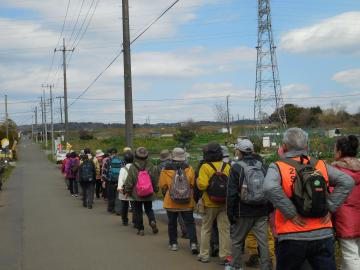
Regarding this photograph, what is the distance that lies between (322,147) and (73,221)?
2069 centimetres

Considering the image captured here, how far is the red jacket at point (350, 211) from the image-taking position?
566 centimetres

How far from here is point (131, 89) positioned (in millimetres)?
18234

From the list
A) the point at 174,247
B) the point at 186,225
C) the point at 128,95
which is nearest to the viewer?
the point at 186,225

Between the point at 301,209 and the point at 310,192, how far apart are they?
0.18m

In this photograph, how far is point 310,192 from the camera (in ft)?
14.9

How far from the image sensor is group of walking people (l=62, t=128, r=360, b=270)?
468 cm

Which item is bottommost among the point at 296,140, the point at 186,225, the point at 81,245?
the point at 81,245

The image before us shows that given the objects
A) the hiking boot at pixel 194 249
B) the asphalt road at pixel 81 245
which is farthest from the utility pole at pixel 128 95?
the hiking boot at pixel 194 249

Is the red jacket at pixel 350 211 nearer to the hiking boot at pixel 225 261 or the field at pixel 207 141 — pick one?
the hiking boot at pixel 225 261

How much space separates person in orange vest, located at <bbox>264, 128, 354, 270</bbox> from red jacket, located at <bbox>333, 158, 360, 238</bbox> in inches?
33.6

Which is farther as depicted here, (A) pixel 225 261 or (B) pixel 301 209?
(A) pixel 225 261

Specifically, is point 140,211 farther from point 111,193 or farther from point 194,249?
point 111,193

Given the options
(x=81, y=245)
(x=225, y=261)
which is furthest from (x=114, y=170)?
(x=225, y=261)

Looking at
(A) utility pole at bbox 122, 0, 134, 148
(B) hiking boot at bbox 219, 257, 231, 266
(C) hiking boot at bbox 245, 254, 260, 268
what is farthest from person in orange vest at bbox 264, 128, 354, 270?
(A) utility pole at bbox 122, 0, 134, 148
